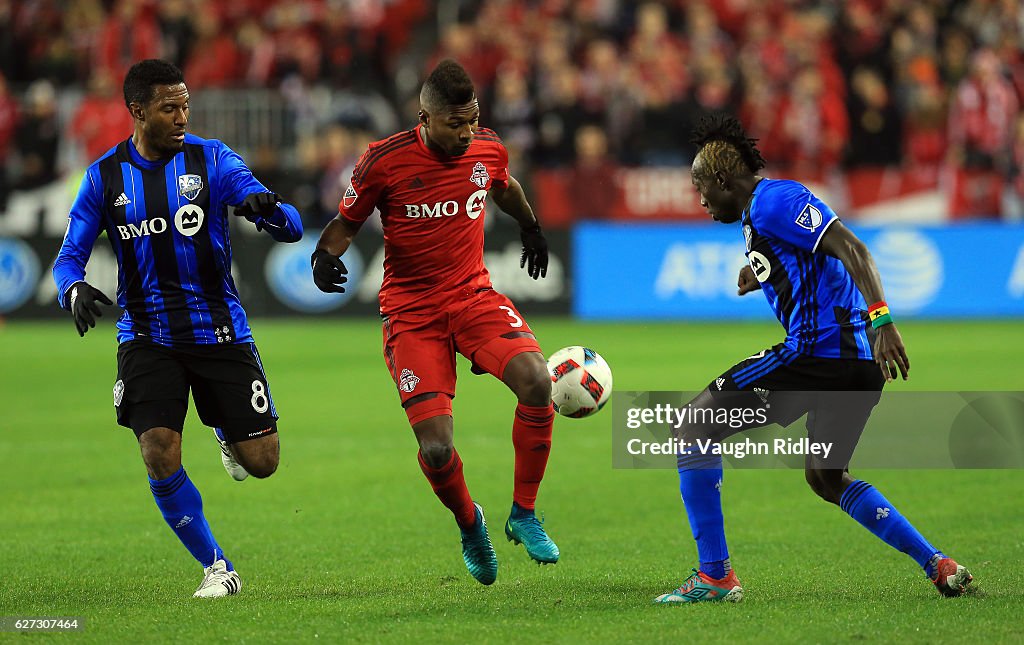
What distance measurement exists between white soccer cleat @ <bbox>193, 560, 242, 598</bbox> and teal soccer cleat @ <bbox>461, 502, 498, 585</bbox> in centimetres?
101

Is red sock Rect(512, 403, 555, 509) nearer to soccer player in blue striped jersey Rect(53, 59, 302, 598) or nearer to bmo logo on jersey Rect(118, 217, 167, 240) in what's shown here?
soccer player in blue striped jersey Rect(53, 59, 302, 598)

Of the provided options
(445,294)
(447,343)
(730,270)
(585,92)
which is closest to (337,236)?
(445,294)

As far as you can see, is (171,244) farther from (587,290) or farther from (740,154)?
(587,290)

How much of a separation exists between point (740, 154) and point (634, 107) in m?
14.2

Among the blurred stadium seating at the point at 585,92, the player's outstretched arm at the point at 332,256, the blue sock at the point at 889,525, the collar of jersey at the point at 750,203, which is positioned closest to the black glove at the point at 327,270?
the player's outstretched arm at the point at 332,256

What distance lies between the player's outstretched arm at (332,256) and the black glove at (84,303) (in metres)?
0.92

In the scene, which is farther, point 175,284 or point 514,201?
point 514,201

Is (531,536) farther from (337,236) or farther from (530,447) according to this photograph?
(337,236)

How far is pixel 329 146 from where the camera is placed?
1977 cm

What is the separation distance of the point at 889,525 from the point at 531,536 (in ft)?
5.11

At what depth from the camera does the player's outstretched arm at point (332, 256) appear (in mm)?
6301

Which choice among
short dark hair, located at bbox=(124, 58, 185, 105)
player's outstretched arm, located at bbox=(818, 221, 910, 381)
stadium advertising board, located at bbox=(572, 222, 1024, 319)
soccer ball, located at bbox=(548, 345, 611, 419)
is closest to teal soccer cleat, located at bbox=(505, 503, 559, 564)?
soccer ball, located at bbox=(548, 345, 611, 419)

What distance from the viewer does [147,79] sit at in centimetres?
616

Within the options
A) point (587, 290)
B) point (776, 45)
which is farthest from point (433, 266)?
point (776, 45)
